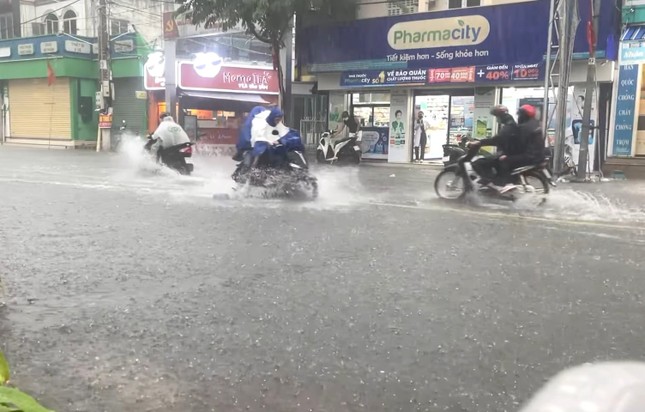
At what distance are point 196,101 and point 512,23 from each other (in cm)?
1156

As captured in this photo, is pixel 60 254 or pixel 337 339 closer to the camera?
pixel 337 339

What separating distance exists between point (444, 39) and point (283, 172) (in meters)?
9.52

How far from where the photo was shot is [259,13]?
16.4m

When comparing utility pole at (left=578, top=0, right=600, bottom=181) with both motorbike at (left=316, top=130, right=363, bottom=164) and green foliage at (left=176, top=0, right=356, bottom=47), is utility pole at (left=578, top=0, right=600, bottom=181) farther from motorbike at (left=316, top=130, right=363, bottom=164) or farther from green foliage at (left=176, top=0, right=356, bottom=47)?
green foliage at (left=176, top=0, right=356, bottom=47)

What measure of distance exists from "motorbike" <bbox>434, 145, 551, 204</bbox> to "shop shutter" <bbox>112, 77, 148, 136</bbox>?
19.0 m

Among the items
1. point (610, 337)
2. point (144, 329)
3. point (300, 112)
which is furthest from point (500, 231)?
point (300, 112)

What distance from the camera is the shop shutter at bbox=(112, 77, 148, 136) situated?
27109 mm

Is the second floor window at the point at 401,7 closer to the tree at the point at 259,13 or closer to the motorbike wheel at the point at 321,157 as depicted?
the tree at the point at 259,13

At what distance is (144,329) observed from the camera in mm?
3980

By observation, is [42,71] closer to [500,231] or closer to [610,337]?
[500,231]

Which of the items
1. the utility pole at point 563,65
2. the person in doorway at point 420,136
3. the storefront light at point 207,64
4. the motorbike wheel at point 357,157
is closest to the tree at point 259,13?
the motorbike wheel at point 357,157

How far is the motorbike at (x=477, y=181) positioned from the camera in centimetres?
974

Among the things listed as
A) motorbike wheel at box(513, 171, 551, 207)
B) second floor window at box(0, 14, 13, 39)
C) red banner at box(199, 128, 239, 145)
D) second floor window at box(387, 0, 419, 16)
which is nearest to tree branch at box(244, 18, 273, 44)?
second floor window at box(387, 0, 419, 16)

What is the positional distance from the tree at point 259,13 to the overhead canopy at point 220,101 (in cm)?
432
